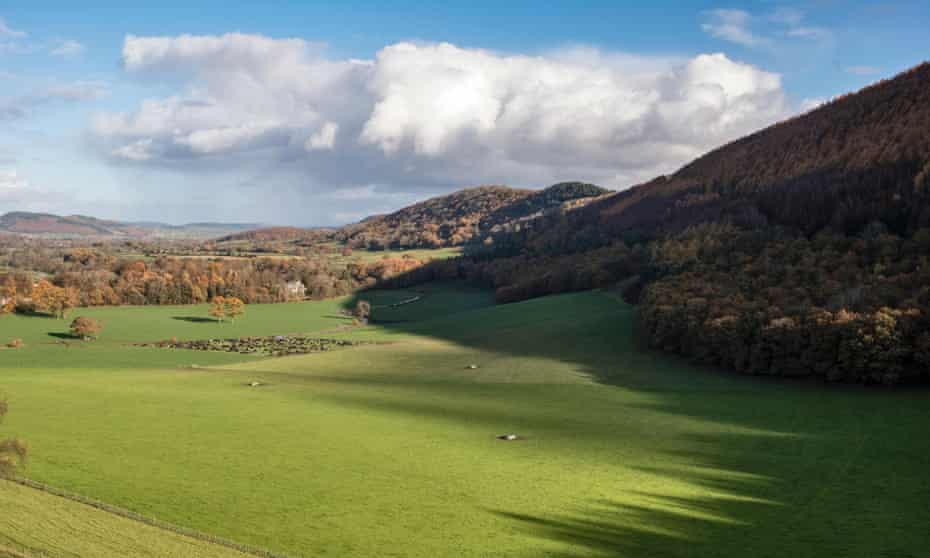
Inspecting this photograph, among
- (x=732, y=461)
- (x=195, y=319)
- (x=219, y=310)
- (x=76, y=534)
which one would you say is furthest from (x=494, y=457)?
(x=195, y=319)

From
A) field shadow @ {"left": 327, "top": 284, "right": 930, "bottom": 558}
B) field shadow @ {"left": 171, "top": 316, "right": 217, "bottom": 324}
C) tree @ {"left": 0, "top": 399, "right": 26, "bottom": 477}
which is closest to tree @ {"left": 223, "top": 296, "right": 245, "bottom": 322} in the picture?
field shadow @ {"left": 171, "top": 316, "right": 217, "bottom": 324}

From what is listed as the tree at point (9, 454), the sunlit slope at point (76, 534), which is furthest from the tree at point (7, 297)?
the sunlit slope at point (76, 534)

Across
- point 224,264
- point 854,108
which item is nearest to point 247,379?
point 854,108

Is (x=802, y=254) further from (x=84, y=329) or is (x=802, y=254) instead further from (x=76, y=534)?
(x=84, y=329)

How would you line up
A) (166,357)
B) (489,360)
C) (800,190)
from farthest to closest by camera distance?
1. (800,190)
2. (166,357)
3. (489,360)

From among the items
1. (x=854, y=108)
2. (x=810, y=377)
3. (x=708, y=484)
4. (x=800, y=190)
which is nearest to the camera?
(x=708, y=484)

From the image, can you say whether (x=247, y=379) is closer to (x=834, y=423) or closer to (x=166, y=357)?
(x=166, y=357)

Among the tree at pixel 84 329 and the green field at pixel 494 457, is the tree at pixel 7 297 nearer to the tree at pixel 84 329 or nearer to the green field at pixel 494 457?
the tree at pixel 84 329
